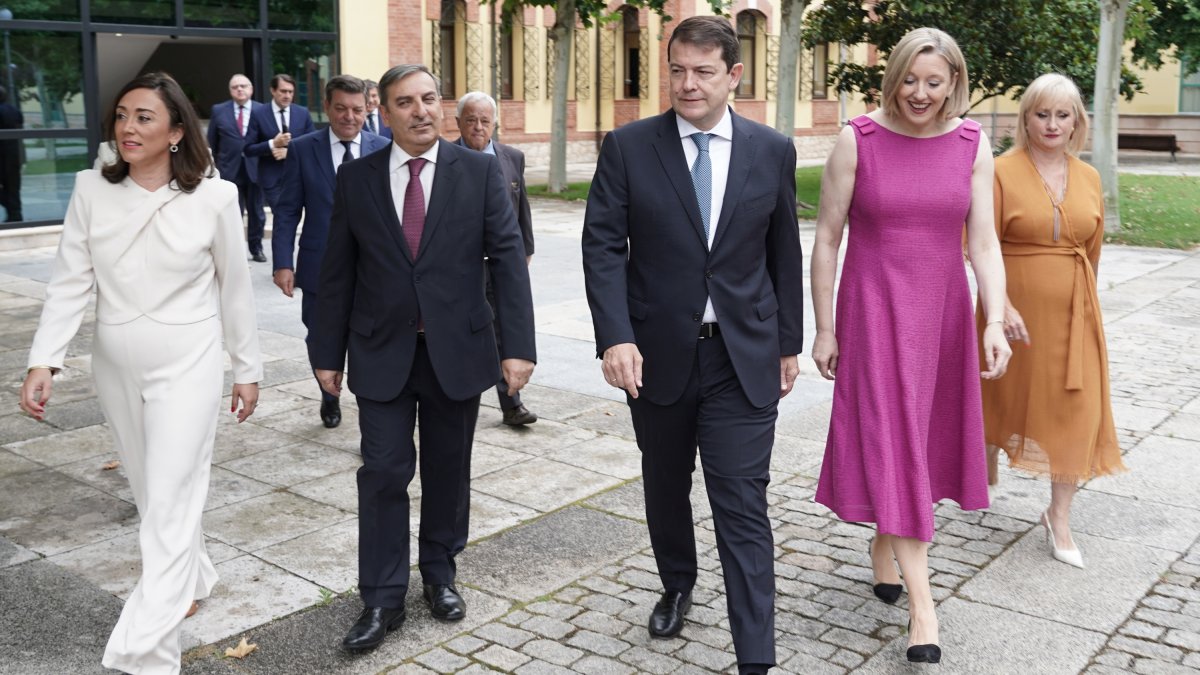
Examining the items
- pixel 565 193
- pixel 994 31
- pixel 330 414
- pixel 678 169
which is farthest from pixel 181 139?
pixel 994 31

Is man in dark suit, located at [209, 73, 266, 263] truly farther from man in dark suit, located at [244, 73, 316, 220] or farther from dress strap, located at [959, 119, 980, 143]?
dress strap, located at [959, 119, 980, 143]

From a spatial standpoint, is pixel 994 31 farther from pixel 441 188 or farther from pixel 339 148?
pixel 441 188

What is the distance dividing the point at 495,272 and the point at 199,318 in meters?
1.02

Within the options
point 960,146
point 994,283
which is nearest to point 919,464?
point 994,283

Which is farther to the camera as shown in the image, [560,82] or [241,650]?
[560,82]

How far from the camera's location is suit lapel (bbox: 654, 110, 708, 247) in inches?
159

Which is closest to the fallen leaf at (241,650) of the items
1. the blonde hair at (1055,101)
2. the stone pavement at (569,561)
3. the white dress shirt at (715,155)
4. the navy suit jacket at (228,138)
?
the stone pavement at (569,561)

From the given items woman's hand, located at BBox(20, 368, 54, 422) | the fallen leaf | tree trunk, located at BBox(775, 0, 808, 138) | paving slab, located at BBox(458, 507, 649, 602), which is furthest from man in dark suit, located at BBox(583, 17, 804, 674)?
tree trunk, located at BBox(775, 0, 808, 138)

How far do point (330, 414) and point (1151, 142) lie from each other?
3173 cm

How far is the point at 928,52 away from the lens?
13.9 ft

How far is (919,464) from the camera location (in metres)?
4.36

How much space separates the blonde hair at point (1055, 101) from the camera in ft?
17.1

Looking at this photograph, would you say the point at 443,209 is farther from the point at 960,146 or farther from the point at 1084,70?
the point at 1084,70

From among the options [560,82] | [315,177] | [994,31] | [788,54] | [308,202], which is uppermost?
[994,31]
